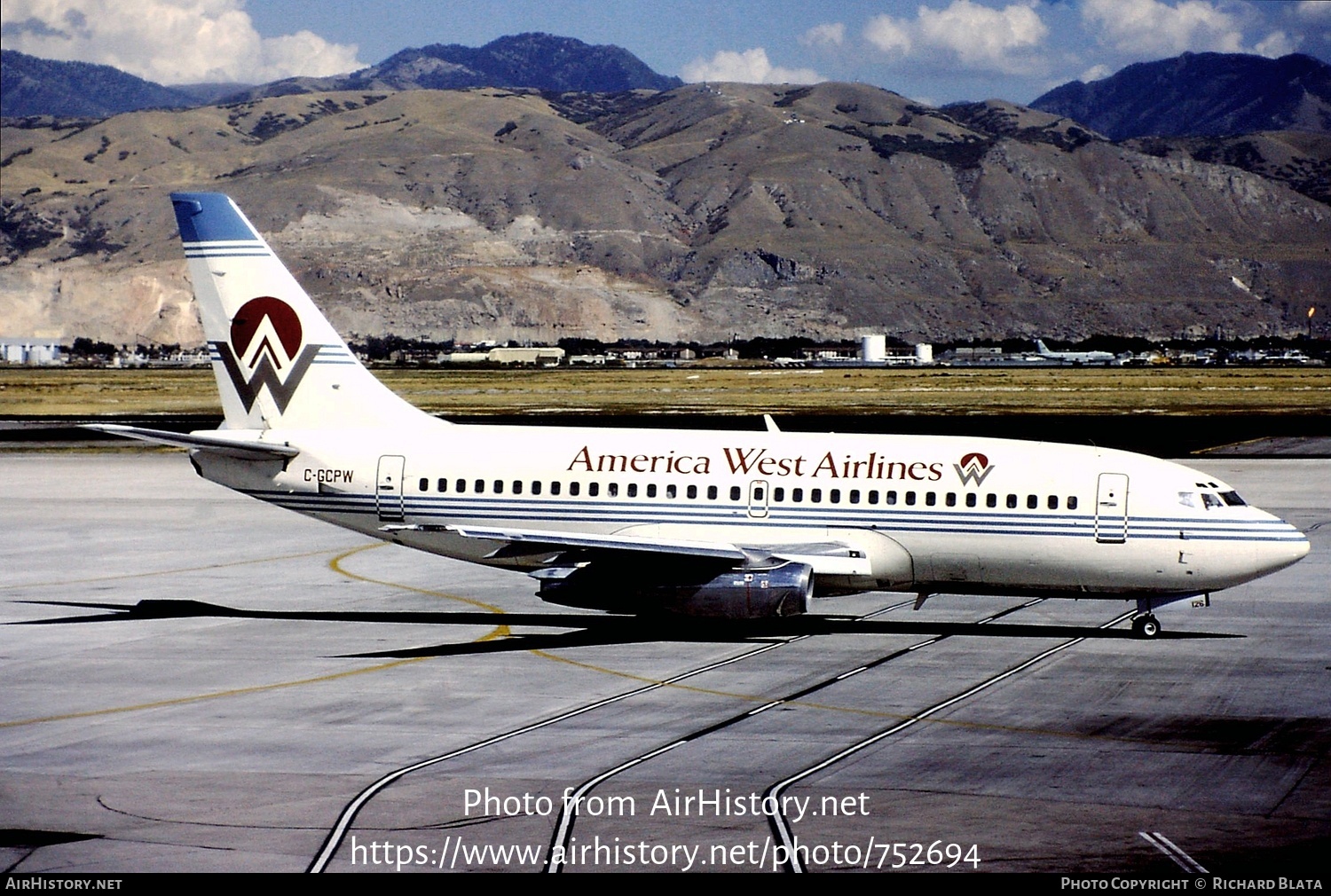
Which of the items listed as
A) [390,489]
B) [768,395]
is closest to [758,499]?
A: [390,489]

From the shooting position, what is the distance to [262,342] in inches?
1499

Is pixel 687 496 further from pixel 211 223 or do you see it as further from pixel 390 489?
pixel 211 223

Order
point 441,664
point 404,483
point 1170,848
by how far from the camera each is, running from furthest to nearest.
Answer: point 404,483 < point 441,664 < point 1170,848

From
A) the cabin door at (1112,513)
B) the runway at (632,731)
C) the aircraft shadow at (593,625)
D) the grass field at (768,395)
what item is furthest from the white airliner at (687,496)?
the grass field at (768,395)

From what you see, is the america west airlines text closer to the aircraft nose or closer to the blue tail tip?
the aircraft nose

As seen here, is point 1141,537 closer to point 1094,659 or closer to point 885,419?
point 1094,659

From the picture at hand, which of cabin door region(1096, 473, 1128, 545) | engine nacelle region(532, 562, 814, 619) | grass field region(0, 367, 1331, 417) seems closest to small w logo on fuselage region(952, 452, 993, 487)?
cabin door region(1096, 473, 1128, 545)

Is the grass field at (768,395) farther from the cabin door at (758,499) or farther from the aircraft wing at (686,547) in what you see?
the aircraft wing at (686,547)

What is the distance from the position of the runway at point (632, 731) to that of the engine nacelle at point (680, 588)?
100cm

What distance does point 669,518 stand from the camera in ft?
115

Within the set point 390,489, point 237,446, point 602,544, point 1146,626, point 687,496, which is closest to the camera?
point 602,544

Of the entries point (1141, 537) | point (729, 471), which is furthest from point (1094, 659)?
point (729, 471)

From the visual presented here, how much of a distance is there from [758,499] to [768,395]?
118m

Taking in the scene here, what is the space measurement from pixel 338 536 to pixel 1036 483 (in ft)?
85.9
